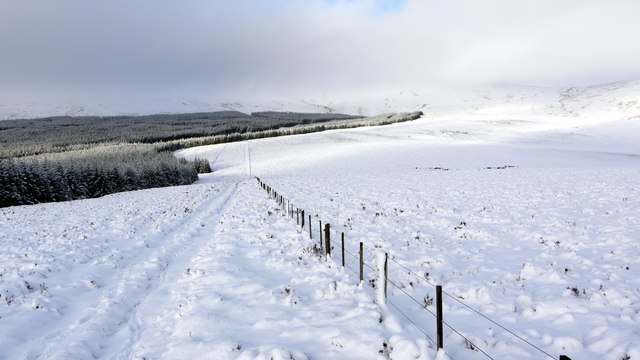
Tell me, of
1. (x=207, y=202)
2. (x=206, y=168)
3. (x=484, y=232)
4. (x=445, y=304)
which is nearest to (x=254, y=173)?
(x=206, y=168)

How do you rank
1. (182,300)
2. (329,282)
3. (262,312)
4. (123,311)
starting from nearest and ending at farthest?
(262,312), (123,311), (182,300), (329,282)

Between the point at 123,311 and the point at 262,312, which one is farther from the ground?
the point at 262,312

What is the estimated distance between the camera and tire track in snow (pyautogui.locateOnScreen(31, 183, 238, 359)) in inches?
287

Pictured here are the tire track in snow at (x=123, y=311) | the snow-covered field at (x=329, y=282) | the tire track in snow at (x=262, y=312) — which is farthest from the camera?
the tire track in snow at (x=123, y=311)

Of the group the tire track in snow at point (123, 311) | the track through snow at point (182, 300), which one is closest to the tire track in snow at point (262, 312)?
the track through snow at point (182, 300)

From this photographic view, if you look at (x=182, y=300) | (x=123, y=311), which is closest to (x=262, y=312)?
(x=182, y=300)

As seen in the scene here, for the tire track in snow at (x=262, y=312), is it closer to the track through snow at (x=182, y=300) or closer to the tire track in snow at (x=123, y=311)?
the track through snow at (x=182, y=300)

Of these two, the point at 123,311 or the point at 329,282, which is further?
the point at 329,282

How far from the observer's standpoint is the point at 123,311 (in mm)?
9094

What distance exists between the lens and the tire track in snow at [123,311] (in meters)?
7.29

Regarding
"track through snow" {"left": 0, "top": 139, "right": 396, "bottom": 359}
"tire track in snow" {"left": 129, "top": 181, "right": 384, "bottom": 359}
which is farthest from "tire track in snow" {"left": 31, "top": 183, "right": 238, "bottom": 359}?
"tire track in snow" {"left": 129, "top": 181, "right": 384, "bottom": 359}

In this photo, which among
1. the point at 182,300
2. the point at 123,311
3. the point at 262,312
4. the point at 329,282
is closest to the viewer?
the point at 262,312

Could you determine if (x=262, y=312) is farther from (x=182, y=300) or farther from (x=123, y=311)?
(x=123, y=311)

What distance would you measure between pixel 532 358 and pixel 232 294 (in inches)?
262
